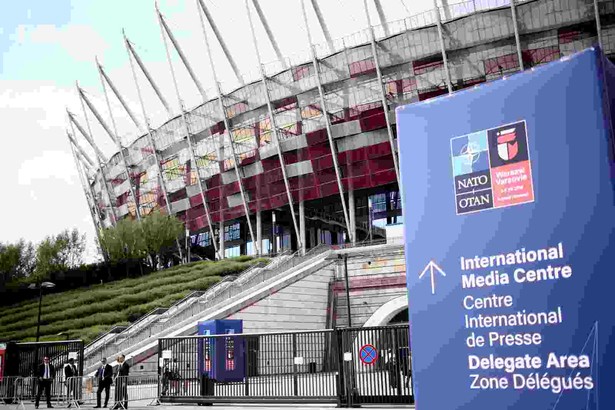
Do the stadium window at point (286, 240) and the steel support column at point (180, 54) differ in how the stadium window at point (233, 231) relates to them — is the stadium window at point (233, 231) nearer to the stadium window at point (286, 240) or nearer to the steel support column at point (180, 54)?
the stadium window at point (286, 240)

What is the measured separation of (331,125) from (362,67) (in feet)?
19.3

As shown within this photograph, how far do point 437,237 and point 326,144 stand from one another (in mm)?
54573

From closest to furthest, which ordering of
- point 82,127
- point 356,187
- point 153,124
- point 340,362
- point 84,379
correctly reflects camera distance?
point 340,362 < point 84,379 < point 356,187 < point 153,124 < point 82,127

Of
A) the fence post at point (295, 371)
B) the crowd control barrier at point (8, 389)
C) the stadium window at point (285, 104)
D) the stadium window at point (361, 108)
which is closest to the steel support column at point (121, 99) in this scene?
the stadium window at point (285, 104)

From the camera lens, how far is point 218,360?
762 inches

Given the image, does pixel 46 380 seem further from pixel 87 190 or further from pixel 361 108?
pixel 87 190

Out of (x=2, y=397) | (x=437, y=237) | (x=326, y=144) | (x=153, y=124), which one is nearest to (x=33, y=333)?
(x=2, y=397)

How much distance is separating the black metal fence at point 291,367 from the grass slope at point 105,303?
2194cm

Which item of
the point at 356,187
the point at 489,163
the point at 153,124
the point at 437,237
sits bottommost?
the point at 437,237

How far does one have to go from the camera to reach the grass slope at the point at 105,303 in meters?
44.6

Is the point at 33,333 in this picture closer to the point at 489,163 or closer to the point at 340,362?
the point at 340,362

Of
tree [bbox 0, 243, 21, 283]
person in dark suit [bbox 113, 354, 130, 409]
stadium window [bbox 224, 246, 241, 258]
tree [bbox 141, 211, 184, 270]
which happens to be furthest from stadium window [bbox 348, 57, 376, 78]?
tree [bbox 0, 243, 21, 283]

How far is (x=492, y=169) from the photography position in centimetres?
378

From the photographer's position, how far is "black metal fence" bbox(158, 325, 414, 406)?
1623cm
